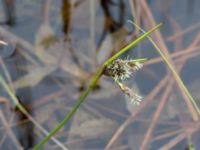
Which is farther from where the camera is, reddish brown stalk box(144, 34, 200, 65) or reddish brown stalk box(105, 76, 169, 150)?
reddish brown stalk box(144, 34, 200, 65)

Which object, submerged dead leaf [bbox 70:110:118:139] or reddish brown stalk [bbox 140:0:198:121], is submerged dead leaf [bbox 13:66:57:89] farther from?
reddish brown stalk [bbox 140:0:198:121]

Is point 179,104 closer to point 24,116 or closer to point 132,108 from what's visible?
point 132,108

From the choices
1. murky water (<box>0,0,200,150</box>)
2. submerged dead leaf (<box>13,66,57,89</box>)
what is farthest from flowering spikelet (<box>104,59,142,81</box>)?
submerged dead leaf (<box>13,66,57,89</box>)

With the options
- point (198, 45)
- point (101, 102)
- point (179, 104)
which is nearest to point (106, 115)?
point (101, 102)

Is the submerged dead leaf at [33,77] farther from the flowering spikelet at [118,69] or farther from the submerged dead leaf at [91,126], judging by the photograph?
the flowering spikelet at [118,69]

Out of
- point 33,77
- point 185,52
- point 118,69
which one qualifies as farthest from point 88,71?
point 118,69

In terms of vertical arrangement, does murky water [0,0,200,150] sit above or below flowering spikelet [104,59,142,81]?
above

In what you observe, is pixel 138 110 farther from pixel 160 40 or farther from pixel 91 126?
pixel 160 40

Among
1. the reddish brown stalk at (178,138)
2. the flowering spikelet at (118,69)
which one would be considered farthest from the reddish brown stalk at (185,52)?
the flowering spikelet at (118,69)

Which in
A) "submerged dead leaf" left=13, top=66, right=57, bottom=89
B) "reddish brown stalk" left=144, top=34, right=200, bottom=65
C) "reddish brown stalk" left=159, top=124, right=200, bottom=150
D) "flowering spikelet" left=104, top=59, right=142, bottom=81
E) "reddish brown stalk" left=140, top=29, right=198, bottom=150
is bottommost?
"flowering spikelet" left=104, top=59, right=142, bottom=81
